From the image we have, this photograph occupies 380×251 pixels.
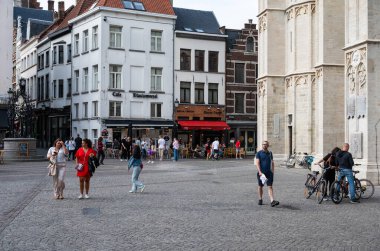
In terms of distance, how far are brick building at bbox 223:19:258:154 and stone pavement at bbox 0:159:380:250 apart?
103 ft

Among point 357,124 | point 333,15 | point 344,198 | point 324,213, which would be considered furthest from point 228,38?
point 324,213

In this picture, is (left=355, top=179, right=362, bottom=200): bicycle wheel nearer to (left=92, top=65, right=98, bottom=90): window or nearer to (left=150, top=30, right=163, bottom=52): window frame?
(left=92, top=65, right=98, bottom=90): window

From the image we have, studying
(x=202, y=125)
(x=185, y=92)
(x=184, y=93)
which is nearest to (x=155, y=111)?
(x=184, y=93)

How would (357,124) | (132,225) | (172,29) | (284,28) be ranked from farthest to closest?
(172,29) → (284,28) → (357,124) → (132,225)

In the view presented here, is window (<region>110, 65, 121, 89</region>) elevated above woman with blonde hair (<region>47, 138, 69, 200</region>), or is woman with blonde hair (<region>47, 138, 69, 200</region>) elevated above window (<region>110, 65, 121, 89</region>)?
window (<region>110, 65, 121, 89</region>)

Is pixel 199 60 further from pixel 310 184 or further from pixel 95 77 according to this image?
pixel 310 184

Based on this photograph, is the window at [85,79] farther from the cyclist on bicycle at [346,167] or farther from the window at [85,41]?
the cyclist on bicycle at [346,167]

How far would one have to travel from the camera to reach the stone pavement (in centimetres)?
944

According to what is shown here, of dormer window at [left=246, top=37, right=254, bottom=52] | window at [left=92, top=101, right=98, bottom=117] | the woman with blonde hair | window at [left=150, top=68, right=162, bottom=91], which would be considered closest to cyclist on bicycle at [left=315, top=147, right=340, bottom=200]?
the woman with blonde hair

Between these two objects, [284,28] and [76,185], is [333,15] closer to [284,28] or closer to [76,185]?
[284,28]

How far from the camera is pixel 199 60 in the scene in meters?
49.8

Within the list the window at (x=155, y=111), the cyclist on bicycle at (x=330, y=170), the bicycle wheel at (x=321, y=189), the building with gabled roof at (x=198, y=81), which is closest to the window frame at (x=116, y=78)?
the window at (x=155, y=111)

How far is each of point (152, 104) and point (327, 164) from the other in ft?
106

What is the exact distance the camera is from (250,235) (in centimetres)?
1026
